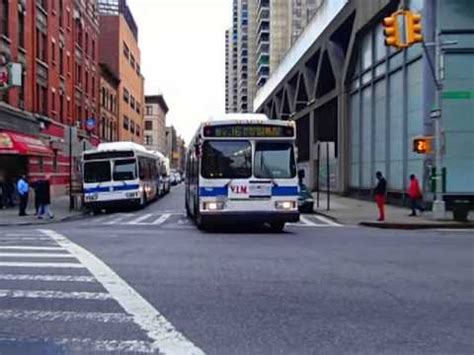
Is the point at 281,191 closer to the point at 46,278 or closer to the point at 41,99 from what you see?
the point at 46,278

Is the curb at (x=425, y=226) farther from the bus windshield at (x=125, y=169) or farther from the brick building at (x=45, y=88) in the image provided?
the brick building at (x=45, y=88)

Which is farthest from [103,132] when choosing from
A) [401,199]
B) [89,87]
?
[401,199]

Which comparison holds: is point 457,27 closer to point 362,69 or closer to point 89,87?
point 362,69

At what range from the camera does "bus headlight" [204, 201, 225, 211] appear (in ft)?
61.9

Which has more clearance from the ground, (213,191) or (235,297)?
(213,191)

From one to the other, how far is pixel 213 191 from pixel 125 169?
1428 cm

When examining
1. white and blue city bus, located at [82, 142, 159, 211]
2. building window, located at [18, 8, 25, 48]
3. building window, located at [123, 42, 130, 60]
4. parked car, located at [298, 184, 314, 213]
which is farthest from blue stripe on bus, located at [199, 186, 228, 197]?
building window, located at [123, 42, 130, 60]

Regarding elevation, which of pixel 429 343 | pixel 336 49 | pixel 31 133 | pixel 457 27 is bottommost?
pixel 429 343

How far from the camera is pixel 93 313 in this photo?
26.3 feet

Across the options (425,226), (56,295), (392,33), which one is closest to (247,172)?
(392,33)

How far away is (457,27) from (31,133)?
2323 centimetres

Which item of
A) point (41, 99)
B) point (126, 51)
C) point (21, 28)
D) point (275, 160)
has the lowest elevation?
point (275, 160)

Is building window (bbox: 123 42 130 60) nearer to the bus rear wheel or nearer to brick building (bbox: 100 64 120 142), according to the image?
brick building (bbox: 100 64 120 142)

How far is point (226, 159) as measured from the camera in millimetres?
19031
